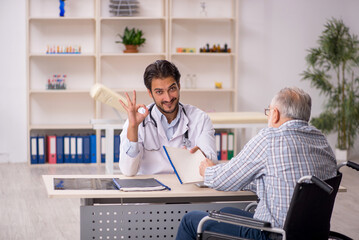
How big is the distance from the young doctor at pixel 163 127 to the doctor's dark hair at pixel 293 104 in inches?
27.5

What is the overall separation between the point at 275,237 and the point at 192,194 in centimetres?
47

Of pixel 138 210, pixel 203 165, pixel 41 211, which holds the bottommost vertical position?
pixel 41 211

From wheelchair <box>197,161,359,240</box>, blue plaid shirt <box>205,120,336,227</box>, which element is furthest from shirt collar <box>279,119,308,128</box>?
wheelchair <box>197,161,359,240</box>

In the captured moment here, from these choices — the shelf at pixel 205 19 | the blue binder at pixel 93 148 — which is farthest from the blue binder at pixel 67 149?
the shelf at pixel 205 19

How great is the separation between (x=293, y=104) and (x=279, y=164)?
0.28 m

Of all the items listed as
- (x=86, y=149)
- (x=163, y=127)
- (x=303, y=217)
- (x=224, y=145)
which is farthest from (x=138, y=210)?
(x=224, y=145)

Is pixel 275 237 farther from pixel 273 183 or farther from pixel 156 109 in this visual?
pixel 156 109

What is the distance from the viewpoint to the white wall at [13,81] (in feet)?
21.9

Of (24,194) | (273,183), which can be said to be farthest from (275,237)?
(24,194)

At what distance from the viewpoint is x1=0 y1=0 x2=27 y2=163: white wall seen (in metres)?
6.66

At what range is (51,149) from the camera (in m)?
6.59

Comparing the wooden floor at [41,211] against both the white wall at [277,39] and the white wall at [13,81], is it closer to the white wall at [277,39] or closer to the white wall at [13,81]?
the white wall at [13,81]

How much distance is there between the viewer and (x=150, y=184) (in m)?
2.59

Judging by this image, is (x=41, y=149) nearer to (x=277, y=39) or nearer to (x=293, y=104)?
(x=277, y=39)
